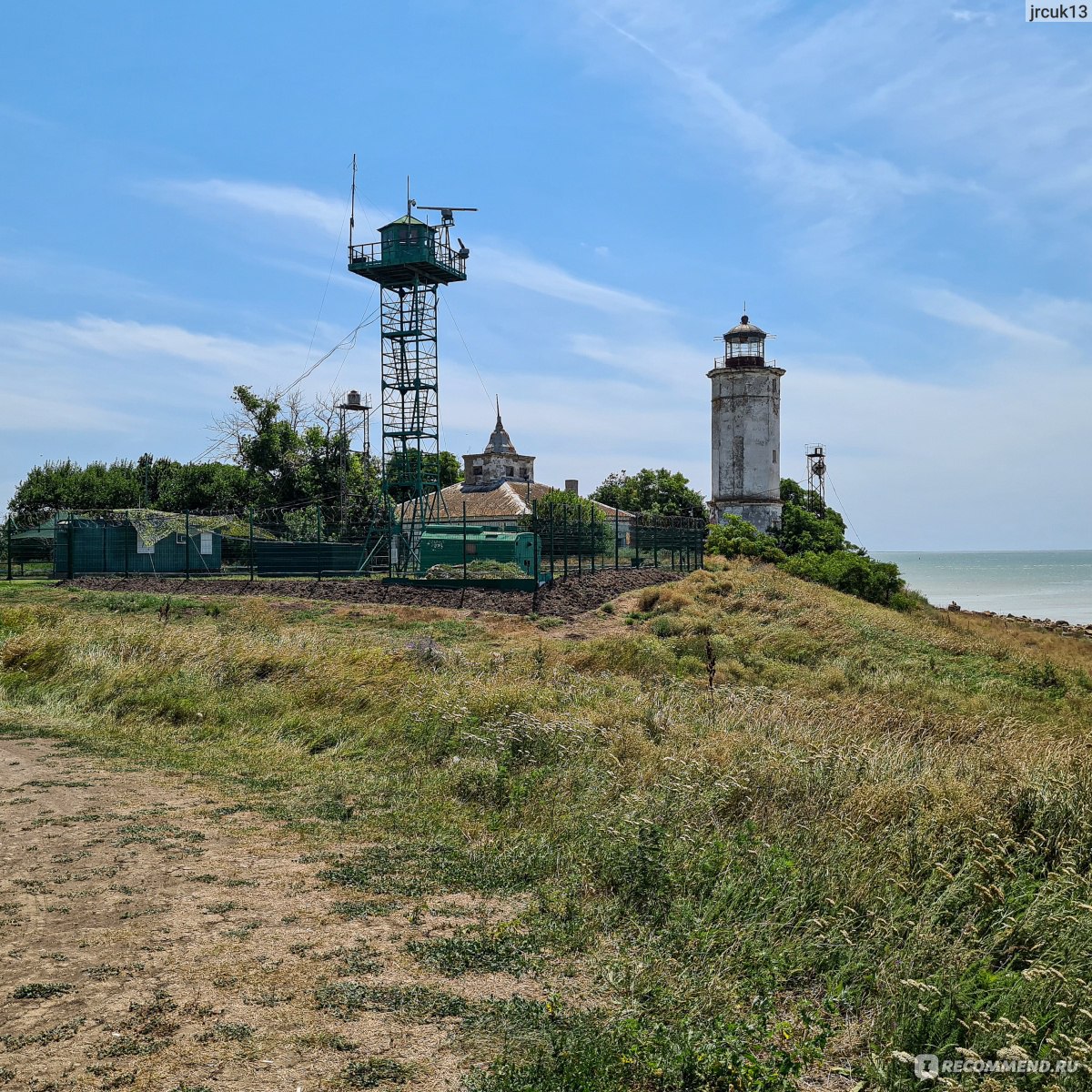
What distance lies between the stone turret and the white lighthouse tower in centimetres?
1570

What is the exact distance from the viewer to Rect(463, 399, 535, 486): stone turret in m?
63.9

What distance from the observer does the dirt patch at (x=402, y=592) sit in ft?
79.9

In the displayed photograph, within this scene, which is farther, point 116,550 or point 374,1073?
point 116,550

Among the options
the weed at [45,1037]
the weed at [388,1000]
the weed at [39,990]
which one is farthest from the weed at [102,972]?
the weed at [388,1000]

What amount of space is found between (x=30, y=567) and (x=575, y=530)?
2062 cm

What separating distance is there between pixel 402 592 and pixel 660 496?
3571cm

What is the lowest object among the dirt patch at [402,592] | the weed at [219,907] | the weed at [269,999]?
the weed at [269,999]

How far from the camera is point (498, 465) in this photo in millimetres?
63906

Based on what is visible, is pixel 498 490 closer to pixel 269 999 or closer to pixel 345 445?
pixel 345 445

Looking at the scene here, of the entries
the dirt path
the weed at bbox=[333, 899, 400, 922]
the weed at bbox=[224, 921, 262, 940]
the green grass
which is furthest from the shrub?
the weed at bbox=[224, 921, 262, 940]

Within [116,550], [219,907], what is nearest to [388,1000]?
[219,907]

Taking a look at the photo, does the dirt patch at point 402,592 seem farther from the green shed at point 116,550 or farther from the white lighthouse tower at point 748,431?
the white lighthouse tower at point 748,431

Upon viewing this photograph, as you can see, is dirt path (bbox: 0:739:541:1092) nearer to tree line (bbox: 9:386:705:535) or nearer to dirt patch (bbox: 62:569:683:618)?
dirt patch (bbox: 62:569:683:618)

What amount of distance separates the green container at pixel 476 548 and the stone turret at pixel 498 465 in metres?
30.0
